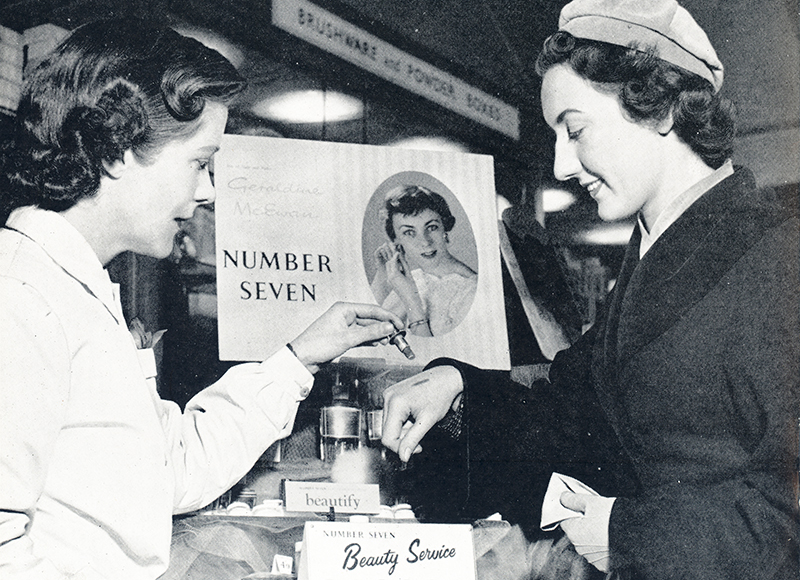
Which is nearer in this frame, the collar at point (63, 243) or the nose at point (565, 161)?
the collar at point (63, 243)

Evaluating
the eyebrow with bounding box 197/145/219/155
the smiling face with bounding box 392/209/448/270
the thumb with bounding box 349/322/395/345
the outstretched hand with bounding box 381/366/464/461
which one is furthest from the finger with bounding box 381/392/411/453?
the eyebrow with bounding box 197/145/219/155

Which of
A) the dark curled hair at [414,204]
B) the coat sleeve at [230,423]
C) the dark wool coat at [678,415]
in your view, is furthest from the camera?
the dark curled hair at [414,204]

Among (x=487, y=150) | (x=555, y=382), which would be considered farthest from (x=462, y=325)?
(x=487, y=150)

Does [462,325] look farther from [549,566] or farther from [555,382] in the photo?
[549,566]

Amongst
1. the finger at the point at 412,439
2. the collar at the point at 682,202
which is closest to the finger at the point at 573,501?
the finger at the point at 412,439

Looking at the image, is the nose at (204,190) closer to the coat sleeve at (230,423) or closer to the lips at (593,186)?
the coat sleeve at (230,423)

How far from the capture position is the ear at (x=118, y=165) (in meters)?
1.58

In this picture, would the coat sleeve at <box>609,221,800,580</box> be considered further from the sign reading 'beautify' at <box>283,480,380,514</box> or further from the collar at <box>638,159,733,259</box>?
the sign reading 'beautify' at <box>283,480,380,514</box>

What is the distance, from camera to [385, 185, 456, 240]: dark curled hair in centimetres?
197

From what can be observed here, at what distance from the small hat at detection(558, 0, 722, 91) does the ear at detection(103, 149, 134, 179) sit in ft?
3.12

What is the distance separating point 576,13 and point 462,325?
69 centimetres

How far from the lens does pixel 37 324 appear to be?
56.6 inches

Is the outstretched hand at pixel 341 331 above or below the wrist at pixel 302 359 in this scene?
above

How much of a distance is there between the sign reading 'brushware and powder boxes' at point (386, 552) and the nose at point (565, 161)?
0.76 meters
